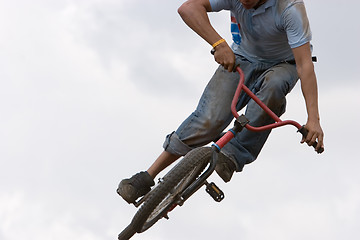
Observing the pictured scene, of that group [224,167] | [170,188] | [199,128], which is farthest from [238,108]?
[170,188]

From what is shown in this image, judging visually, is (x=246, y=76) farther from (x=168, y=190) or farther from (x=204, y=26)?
(x=168, y=190)

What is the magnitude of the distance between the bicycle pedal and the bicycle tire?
0.67 feet

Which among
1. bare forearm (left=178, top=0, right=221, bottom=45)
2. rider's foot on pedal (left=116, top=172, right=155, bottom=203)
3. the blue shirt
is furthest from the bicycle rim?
the blue shirt

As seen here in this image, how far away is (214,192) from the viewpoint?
973 centimetres

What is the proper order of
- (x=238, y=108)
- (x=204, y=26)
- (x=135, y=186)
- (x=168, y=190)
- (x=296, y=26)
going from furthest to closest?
(x=238, y=108) → (x=135, y=186) → (x=204, y=26) → (x=296, y=26) → (x=168, y=190)

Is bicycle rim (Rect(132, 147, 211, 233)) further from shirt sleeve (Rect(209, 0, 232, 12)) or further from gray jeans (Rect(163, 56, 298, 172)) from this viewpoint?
shirt sleeve (Rect(209, 0, 232, 12))

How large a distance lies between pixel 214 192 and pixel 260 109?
4.43ft

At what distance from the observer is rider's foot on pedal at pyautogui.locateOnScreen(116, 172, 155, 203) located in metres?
10.5

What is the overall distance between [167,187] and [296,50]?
2218mm

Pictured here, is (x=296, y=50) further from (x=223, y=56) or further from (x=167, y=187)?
(x=167, y=187)

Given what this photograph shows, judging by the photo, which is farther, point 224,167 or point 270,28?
point 224,167

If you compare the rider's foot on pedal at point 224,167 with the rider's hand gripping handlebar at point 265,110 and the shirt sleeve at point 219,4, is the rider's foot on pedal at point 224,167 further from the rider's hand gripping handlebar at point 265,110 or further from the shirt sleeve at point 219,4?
the shirt sleeve at point 219,4

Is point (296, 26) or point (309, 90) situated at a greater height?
point (296, 26)

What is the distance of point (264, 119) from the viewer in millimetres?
10594
